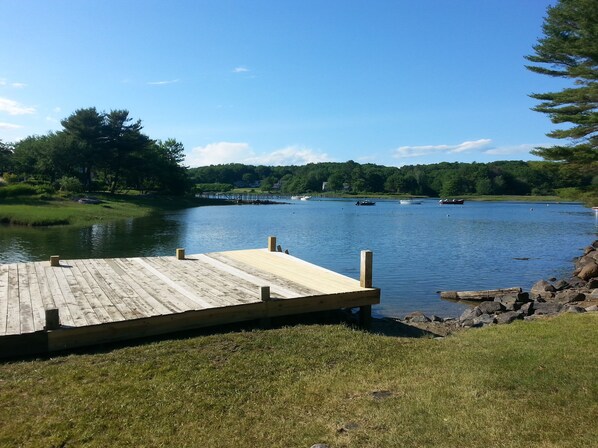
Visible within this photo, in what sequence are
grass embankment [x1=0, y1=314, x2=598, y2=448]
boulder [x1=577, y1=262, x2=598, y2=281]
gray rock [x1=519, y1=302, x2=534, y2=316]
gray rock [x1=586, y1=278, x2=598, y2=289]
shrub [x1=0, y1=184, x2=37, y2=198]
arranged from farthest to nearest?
shrub [x1=0, y1=184, x2=37, y2=198] < boulder [x1=577, y1=262, x2=598, y2=281] < gray rock [x1=586, y1=278, x2=598, y2=289] < gray rock [x1=519, y1=302, x2=534, y2=316] < grass embankment [x1=0, y1=314, x2=598, y2=448]

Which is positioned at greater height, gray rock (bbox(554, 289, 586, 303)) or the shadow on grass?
the shadow on grass

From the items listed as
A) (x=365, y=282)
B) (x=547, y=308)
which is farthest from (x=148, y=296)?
(x=547, y=308)

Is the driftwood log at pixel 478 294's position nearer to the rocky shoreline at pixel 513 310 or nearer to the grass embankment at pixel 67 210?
the rocky shoreline at pixel 513 310

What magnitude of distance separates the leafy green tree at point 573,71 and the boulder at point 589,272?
5.40 meters

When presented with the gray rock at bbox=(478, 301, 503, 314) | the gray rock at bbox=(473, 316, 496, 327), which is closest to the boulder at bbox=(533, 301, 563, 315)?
the gray rock at bbox=(478, 301, 503, 314)

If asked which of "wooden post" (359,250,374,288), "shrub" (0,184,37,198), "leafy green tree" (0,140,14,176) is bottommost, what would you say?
"wooden post" (359,250,374,288)

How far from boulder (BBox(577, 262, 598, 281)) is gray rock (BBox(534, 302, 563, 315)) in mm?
7905

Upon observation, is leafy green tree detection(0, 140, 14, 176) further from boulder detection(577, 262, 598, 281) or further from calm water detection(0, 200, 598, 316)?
boulder detection(577, 262, 598, 281)

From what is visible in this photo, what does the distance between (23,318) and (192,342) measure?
9.83 feet

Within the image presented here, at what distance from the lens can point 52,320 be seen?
7.67 metres

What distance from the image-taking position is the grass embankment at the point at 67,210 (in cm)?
3975

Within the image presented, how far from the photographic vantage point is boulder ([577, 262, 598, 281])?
2091 cm

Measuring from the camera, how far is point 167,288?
10.7m

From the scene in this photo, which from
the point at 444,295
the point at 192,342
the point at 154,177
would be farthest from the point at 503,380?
the point at 154,177
